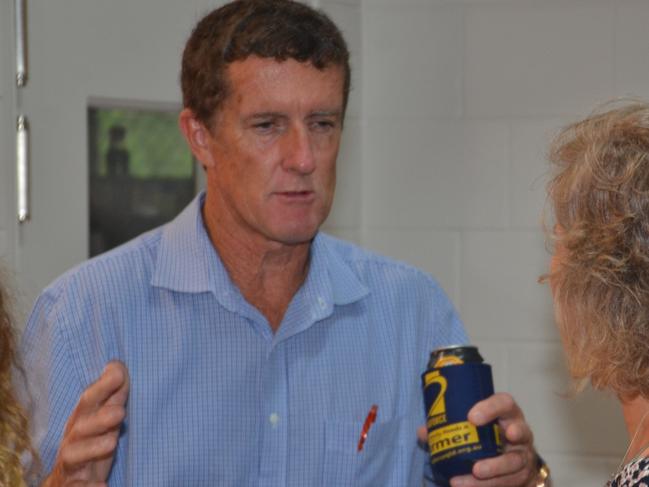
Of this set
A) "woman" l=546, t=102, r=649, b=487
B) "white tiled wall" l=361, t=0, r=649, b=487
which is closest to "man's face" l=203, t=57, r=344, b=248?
"woman" l=546, t=102, r=649, b=487

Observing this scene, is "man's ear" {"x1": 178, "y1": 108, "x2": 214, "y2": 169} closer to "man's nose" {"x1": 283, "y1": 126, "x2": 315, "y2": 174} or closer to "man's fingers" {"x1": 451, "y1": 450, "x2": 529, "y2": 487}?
"man's nose" {"x1": 283, "y1": 126, "x2": 315, "y2": 174}

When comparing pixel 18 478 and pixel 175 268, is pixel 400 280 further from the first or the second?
pixel 18 478

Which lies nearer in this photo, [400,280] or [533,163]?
[400,280]

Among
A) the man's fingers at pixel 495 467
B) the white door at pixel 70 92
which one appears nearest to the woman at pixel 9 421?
the man's fingers at pixel 495 467

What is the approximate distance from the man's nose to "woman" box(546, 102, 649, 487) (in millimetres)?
350

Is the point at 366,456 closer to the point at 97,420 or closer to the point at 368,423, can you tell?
the point at 368,423

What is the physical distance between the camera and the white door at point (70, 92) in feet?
6.89

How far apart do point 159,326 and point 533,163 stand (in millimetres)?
1043

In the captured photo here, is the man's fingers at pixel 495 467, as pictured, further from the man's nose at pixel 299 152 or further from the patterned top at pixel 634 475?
the man's nose at pixel 299 152

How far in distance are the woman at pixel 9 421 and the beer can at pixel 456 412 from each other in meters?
0.46

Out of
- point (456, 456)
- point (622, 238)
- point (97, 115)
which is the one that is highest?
point (97, 115)

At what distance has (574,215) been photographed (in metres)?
1.32

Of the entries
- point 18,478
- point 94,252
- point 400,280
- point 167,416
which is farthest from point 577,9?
point 18,478

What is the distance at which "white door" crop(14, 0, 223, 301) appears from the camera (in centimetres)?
210
